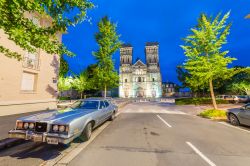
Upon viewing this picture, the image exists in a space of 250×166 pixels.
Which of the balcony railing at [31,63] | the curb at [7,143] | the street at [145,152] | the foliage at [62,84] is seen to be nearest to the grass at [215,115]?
the street at [145,152]

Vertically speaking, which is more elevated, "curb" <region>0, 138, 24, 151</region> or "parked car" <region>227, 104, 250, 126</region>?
"parked car" <region>227, 104, 250, 126</region>

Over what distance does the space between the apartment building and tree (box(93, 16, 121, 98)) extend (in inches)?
205

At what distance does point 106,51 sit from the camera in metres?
18.0

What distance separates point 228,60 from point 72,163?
1383 centimetres

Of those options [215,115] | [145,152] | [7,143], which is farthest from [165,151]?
[215,115]

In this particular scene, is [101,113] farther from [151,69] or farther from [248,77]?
[151,69]

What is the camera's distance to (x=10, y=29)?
381cm

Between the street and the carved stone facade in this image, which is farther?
the carved stone facade

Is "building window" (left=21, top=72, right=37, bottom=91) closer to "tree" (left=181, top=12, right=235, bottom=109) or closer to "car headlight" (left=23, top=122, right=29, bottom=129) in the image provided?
"car headlight" (left=23, top=122, right=29, bottom=129)

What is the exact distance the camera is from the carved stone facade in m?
80.1

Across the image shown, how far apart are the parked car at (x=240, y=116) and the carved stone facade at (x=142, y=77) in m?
71.1

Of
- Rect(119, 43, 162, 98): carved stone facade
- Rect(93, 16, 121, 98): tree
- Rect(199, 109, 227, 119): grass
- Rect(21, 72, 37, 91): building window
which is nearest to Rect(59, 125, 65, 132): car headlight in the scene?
Rect(21, 72, 37, 91): building window

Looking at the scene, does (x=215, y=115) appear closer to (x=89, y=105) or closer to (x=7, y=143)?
(x=89, y=105)

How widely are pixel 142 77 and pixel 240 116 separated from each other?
7407 cm
